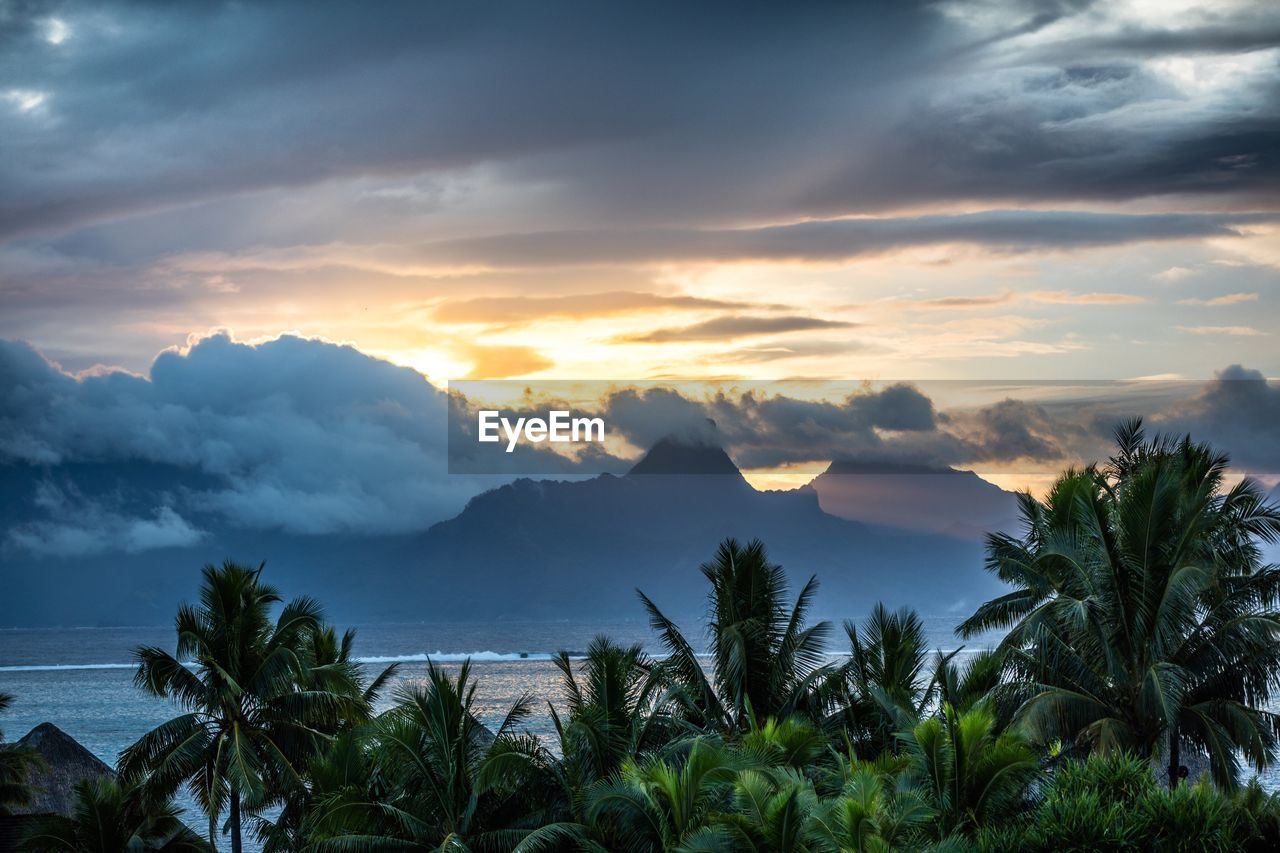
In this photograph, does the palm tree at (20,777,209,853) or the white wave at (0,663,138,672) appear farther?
the white wave at (0,663,138,672)

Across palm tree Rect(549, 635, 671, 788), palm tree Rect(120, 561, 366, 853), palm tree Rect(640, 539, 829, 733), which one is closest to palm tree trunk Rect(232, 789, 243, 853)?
palm tree Rect(120, 561, 366, 853)

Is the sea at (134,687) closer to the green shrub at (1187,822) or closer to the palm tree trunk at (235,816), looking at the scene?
the palm tree trunk at (235,816)

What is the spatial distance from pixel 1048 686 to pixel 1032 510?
5.70 meters

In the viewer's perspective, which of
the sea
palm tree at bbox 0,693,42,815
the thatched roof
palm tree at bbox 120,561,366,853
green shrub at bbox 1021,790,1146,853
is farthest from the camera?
the sea

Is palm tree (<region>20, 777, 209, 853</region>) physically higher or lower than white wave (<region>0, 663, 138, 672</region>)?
higher

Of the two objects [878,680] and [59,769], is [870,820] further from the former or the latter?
[59,769]

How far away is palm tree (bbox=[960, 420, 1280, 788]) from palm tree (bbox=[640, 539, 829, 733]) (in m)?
4.59

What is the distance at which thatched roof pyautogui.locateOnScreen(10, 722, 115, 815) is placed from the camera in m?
35.2

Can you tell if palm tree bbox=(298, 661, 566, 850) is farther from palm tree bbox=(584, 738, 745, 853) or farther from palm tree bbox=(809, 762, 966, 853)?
palm tree bbox=(809, 762, 966, 853)

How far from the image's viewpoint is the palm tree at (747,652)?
27859 millimetres

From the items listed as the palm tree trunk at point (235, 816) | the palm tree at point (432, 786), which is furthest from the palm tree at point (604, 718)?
the palm tree trunk at point (235, 816)

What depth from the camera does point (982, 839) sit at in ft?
61.7

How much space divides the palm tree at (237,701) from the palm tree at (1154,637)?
14.1 m

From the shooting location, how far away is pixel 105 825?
26109 millimetres
